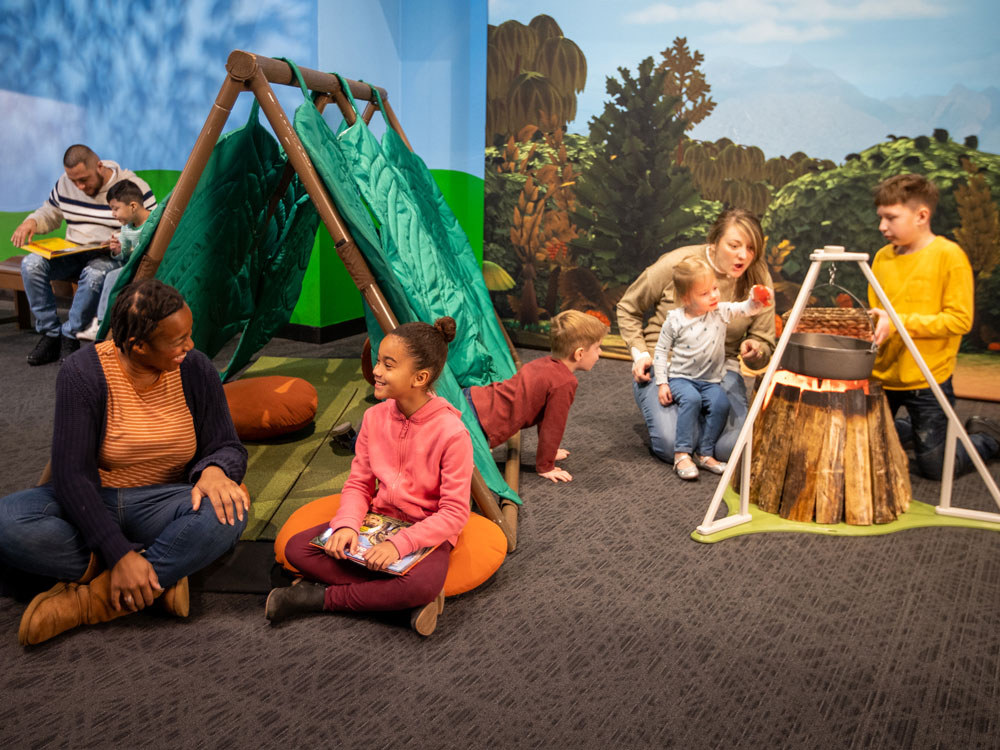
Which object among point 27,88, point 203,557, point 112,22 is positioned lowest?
point 203,557

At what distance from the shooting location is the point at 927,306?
3.00 m

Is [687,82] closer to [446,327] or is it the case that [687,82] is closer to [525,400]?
[525,400]

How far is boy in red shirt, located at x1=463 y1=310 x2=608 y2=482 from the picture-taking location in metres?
2.95

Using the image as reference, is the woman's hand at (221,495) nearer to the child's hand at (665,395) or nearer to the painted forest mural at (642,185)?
the child's hand at (665,395)

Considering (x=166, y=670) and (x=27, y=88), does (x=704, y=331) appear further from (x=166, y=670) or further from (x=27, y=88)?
(x=27, y=88)

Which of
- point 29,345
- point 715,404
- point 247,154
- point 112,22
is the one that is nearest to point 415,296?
point 247,154

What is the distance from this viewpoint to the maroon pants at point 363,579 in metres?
1.98

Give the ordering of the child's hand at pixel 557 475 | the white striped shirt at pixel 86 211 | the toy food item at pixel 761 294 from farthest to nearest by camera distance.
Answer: the white striped shirt at pixel 86 211 → the child's hand at pixel 557 475 → the toy food item at pixel 761 294

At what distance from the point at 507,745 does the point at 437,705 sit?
0.20m

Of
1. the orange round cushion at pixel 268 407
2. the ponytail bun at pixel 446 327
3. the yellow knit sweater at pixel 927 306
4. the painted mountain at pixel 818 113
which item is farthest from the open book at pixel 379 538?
the painted mountain at pixel 818 113

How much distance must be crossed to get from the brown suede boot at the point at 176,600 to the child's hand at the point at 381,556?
0.50m

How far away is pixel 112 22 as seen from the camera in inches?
205

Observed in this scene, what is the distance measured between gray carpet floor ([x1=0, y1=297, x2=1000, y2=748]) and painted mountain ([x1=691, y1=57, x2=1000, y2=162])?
276 centimetres

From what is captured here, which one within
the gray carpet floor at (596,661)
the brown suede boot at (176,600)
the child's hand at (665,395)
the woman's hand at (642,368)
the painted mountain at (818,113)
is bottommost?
the gray carpet floor at (596,661)
